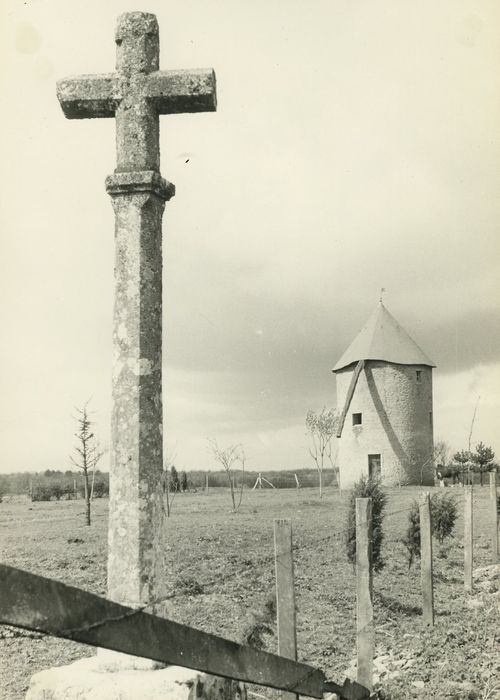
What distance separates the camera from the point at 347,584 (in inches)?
433

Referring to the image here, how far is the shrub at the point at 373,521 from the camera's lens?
9.89 metres

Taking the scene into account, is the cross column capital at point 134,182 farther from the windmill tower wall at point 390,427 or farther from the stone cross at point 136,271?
the windmill tower wall at point 390,427

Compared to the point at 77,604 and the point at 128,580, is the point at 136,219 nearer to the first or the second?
the point at 128,580

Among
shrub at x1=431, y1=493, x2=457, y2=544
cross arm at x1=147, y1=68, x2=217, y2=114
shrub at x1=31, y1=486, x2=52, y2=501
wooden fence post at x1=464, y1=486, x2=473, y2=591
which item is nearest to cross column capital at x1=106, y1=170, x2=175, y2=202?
cross arm at x1=147, y1=68, x2=217, y2=114

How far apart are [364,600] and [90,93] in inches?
167

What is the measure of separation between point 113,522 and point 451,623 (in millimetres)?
6135

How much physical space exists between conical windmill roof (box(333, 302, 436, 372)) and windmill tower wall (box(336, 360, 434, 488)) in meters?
0.44

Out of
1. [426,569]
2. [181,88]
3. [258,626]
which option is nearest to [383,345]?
[426,569]

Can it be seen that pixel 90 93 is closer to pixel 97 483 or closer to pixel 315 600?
pixel 315 600

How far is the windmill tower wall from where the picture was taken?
36.3 metres

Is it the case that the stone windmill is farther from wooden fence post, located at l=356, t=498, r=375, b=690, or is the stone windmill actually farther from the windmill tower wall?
wooden fence post, located at l=356, t=498, r=375, b=690

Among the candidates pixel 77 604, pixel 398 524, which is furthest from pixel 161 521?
pixel 398 524

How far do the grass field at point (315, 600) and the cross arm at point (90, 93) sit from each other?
9.45 feet

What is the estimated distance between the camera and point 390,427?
36594mm
